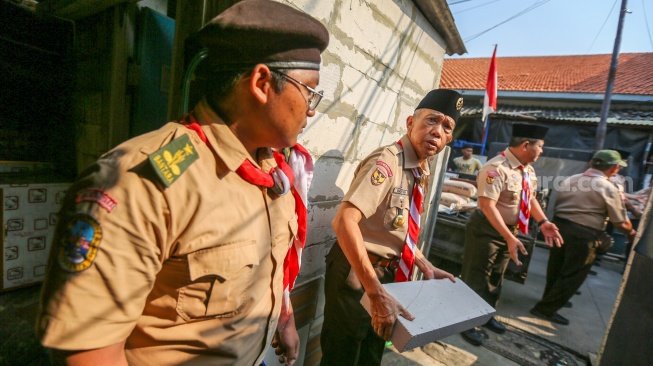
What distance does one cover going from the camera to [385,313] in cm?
157

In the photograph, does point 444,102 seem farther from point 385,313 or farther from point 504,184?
point 504,184

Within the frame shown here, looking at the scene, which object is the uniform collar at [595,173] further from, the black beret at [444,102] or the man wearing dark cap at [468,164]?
the man wearing dark cap at [468,164]

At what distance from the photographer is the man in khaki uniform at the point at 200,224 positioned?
28.2 inches

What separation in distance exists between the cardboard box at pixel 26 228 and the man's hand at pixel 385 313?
2.75 meters

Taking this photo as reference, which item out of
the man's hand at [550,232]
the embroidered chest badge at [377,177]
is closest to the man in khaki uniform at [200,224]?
the embroidered chest badge at [377,177]

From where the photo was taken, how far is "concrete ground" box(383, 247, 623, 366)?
309cm

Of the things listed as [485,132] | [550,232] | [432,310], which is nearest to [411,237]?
[432,310]

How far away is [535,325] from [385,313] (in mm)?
3664

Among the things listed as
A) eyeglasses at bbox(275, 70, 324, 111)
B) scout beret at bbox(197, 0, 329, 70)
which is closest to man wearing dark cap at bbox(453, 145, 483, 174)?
eyeglasses at bbox(275, 70, 324, 111)

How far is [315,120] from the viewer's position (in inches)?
78.4

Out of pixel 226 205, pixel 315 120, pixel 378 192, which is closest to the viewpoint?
pixel 226 205

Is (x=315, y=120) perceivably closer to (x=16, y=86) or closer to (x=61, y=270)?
(x=61, y=270)

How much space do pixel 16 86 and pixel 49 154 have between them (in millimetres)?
715

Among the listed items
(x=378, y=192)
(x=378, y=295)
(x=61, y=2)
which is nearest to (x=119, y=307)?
(x=378, y=295)
